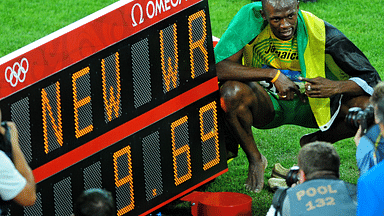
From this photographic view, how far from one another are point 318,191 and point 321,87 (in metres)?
2.04

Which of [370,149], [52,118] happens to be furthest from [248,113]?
[52,118]

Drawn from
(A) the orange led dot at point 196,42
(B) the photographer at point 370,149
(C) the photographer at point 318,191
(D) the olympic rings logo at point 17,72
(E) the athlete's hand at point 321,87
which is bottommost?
(E) the athlete's hand at point 321,87

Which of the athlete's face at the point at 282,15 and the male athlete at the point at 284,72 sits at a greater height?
the athlete's face at the point at 282,15

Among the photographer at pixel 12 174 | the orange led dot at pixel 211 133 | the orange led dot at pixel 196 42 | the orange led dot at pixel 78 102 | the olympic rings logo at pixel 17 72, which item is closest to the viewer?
the photographer at pixel 12 174

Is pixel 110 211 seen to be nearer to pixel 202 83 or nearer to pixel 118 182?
pixel 118 182

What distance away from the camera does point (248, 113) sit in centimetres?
634

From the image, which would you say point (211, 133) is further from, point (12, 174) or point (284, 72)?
point (12, 174)

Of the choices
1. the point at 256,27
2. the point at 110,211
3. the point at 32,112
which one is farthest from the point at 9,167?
the point at 256,27

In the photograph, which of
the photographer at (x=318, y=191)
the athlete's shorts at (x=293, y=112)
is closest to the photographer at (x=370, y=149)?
the photographer at (x=318, y=191)

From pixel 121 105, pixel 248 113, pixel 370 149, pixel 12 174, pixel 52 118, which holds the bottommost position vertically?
pixel 248 113

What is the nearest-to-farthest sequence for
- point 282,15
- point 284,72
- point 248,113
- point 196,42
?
point 196,42 < point 282,15 < point 248,113 < point 284,72

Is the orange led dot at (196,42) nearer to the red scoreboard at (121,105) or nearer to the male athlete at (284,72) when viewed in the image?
the red scoreboard at (121,105)

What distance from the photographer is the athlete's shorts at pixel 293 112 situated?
21.4ft

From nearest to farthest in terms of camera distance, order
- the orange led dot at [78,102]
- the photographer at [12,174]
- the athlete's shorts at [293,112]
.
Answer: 1. the photographer at [12,174]
2. the orange led dot at [78,102]
3. the athlete's shorts at [293,112]
